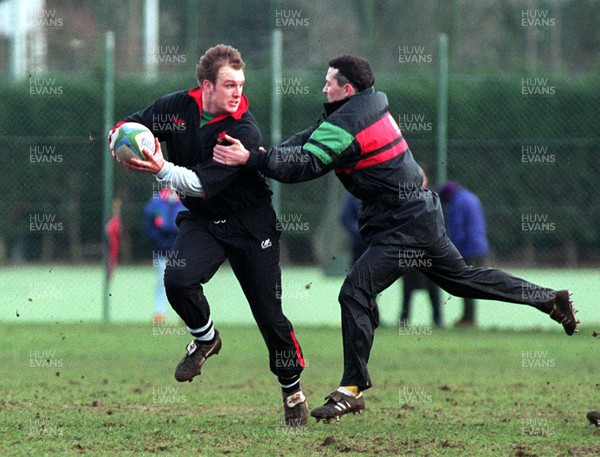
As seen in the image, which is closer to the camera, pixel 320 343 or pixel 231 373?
pixel 231 373

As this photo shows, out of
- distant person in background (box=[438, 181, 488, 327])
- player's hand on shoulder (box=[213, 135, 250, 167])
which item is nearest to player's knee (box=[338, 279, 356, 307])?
player's hand on shoulder (box=[213, 135, 250, 167])

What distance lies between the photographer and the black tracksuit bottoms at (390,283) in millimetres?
7258

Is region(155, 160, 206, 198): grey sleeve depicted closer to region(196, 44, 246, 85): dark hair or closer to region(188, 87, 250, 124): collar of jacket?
region(188, 87, 250, 124): collar of jacket

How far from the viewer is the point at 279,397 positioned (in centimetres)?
909

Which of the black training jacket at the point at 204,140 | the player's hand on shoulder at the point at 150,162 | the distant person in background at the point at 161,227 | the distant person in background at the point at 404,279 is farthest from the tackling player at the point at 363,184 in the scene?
the distant person in background at the point at 161,227

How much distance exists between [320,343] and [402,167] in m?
6.38

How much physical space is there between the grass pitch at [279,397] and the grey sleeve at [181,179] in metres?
1.53

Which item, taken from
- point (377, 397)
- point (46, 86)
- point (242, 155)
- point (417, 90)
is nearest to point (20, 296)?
point (46, 86)

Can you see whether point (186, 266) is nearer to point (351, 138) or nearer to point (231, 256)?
point (231, 256)

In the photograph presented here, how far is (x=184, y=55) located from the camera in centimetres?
2891

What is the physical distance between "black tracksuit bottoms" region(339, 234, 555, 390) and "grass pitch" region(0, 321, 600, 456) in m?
0.53

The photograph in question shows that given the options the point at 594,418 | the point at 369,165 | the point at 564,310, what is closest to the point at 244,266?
the point at 369,165

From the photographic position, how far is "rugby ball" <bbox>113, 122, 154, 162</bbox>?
716 cm

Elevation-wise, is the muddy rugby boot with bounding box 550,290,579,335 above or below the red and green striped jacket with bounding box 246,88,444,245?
below
